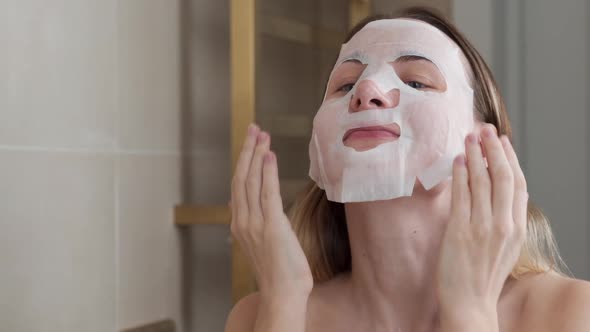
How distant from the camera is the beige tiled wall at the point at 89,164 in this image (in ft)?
3.41

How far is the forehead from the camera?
0.90 meters

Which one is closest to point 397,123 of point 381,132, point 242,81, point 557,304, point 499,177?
point 381,132

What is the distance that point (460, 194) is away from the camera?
81cm

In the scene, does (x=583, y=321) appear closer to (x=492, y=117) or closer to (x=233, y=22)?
(x=492, y=117)

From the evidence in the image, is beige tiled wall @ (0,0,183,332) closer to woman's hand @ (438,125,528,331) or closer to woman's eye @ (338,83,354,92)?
woman's eye @ (338,83,354,92)

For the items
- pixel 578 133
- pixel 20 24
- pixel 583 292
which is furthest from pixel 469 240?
pixel 20 24

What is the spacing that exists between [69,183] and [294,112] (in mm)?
461

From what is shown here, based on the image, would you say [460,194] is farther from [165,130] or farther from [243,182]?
[165,130]

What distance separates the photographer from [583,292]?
2.81 ft

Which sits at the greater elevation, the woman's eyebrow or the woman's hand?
the woman's eyebrow

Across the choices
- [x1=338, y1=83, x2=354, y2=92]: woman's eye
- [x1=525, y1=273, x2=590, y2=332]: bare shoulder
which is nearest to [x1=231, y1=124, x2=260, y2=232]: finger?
[x1=338, y1=83, x2=354, y2=92]: woman's eye

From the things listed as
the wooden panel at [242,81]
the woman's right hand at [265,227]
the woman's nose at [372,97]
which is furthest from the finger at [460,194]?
the wooden panel at [242,81]

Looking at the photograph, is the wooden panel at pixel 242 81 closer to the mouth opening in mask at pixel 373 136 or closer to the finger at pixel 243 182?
the finger at pixel 243 182

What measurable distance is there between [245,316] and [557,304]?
0.41m
